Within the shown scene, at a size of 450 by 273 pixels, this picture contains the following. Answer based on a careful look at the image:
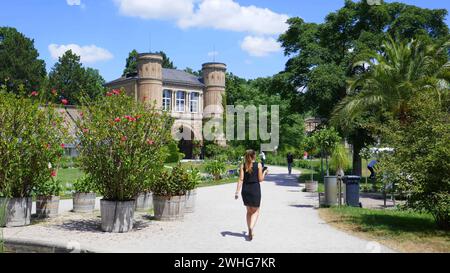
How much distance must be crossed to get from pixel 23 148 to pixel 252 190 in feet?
16.2

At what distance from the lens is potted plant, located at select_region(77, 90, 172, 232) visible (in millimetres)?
8992

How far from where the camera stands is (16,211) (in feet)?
31.3

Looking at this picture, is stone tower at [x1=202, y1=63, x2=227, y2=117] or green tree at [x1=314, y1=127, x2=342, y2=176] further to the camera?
stone tower at [x1=202, y1=63, x2=227, y2=117]

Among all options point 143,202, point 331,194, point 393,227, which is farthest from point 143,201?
point 393,227

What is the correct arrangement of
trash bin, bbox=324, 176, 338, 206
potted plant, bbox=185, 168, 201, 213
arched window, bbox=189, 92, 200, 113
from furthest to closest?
1. arched window, bbox=189, 92, 200, 113
2. trash bin, bbox=324, 176, 338, 206
3. potted plant, bbox=185, 168, 201, 213

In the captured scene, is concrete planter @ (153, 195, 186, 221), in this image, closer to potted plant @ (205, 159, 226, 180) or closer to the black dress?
the black dress

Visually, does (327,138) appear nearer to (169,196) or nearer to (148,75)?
(169,196)

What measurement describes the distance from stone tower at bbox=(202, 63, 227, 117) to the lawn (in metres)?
46.3

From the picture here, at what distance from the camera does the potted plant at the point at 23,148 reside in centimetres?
936

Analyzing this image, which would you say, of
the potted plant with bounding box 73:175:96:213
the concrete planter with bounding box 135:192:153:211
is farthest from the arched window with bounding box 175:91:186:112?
the potted plant with bounding box 73:175:96:213

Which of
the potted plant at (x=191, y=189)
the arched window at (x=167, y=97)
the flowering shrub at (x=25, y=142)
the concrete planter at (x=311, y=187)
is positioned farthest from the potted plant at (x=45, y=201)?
the arched window at (x=167, y=97)

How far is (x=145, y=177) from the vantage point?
30.6 ft
